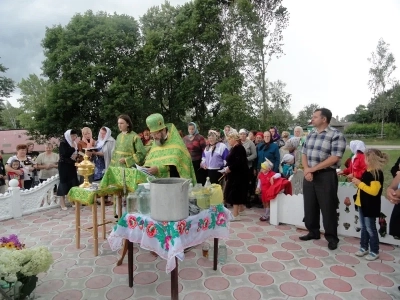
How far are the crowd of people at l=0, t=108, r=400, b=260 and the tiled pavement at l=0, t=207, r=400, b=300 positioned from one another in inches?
13.9

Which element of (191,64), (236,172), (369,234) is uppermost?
(191,64)

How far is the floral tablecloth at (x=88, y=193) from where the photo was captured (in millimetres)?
3445

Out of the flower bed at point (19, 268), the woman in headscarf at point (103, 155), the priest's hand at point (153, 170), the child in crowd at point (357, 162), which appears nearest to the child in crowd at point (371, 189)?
the child in crowd at point (357, 162)

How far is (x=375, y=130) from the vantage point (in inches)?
1420

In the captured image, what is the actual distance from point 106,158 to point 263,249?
3.28 metres

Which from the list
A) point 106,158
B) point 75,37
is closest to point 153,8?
point 75,37

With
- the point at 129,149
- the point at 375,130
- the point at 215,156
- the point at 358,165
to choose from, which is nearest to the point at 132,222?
the point at 129,149

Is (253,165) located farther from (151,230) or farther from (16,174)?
(16,174)

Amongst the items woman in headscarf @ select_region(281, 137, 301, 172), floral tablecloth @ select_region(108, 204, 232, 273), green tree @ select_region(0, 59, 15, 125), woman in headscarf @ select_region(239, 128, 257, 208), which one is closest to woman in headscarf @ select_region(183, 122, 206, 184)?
woman in headscarf @ select_region(239, 128, 257, 208)

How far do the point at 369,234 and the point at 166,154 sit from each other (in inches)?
99.0

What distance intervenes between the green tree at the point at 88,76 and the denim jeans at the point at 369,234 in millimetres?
14066

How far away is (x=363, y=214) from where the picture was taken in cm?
331

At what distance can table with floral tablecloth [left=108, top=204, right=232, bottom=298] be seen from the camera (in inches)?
88.2

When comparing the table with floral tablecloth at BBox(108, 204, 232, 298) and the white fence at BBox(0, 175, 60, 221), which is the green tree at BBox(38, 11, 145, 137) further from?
the table with floral tablecloth at BBox(108, 204, 232, 298)
